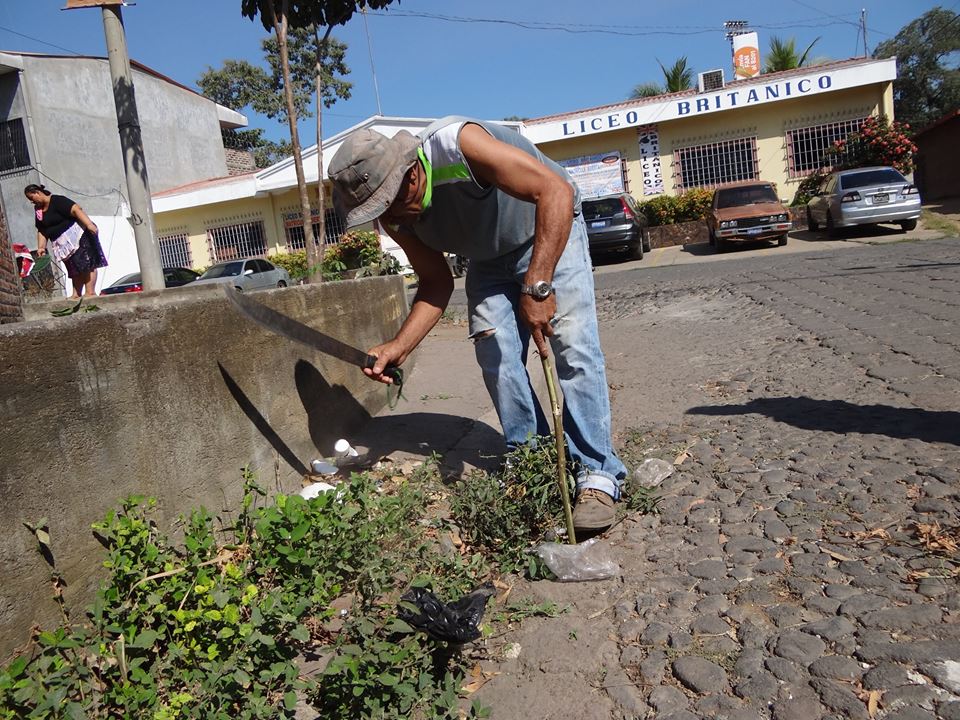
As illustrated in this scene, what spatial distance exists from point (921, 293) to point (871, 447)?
16.1 ft

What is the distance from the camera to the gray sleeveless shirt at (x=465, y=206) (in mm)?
2982

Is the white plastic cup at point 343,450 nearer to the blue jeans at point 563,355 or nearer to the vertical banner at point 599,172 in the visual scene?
the blue jeans at point 563,355

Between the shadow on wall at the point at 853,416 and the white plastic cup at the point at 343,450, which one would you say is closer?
the shadow on wall at the point at 853,416

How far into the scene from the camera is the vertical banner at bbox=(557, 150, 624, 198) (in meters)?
25.9

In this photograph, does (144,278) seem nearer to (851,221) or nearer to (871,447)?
(871,447)

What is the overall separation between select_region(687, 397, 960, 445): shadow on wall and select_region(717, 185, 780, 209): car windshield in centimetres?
1540

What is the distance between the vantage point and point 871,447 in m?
3.65

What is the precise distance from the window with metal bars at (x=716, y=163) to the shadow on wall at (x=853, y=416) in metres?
22.1

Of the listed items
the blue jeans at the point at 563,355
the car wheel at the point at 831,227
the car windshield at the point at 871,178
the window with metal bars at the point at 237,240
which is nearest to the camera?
the blue jeans at the point at 563,355

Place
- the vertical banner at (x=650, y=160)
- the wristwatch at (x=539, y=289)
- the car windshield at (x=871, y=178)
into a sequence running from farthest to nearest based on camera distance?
1. the vertical banner at (x=650, y=160)
2. the car windshield at (x=871, y=178)
3. the wristwatch at (x=539, y=289)

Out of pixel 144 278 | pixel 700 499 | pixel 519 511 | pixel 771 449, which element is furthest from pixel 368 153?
pixel 144 278

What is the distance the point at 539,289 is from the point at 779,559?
1.30 m

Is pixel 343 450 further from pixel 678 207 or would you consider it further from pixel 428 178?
pixel 678 207

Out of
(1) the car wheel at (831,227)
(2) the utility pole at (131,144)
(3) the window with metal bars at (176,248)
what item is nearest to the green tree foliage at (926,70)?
(1) the car wheel at (831,227)
